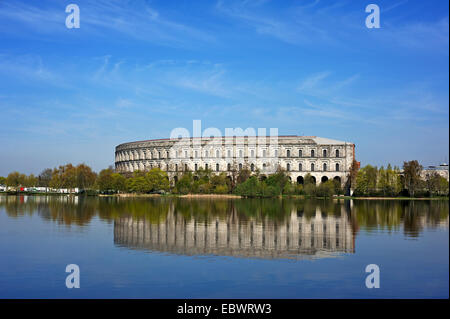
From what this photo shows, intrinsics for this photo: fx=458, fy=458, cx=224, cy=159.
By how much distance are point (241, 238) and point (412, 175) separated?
54873 mm

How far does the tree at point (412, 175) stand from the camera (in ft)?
209

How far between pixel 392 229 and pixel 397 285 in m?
10.5

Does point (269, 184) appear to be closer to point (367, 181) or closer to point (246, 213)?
point (367, 181)

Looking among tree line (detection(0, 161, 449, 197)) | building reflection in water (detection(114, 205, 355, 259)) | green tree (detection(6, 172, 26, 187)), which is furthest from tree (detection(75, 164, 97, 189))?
building reflection in water (detection(114, 205, 355, 259))

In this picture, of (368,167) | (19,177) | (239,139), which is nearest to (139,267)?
(368,167)

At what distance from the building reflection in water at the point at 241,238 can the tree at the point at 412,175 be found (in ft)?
157

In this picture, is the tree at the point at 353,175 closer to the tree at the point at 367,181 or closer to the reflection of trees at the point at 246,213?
the tree at the point at 367,181

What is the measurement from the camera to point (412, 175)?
209ft

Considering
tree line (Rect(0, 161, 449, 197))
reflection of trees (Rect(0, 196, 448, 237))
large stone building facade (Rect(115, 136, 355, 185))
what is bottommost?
reflection of trees (Rect(0, 196, 448, 237))

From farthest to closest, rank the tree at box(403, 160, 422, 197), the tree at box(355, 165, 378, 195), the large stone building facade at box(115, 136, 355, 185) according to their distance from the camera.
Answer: the large stone building facade at box(115, 136, 355, 185), the tree at box(355, 165, 378, 195), the tree at box(403, 160, 422, 197)

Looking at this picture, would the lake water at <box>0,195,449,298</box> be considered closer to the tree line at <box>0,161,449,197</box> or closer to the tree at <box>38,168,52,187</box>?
the tree line at <box>0,161,449,197</box>

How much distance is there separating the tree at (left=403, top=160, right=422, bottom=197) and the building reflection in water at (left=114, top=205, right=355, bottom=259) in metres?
48.0

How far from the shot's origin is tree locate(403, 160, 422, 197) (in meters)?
63.7

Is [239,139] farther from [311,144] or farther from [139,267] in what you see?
[139,267]
